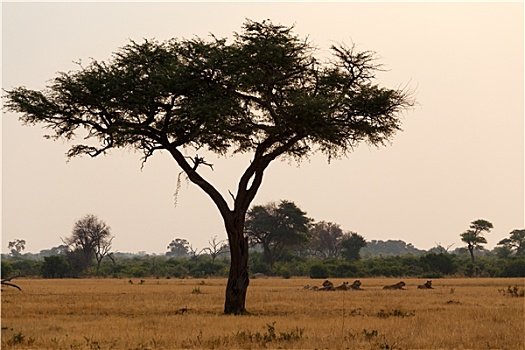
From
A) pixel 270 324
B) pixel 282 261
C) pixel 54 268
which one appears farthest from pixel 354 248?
pixel 270 324

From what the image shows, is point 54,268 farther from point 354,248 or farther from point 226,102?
point 226,102

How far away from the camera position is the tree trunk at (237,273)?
86.1 feet

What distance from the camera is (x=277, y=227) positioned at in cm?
9519

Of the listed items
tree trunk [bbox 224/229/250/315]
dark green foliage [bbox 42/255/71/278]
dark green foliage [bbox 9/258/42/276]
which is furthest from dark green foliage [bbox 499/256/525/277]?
tree trunk [bbox 224/229/250/315]

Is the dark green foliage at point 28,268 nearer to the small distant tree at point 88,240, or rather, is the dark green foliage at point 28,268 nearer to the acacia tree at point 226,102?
the small distant tree at point 88,240

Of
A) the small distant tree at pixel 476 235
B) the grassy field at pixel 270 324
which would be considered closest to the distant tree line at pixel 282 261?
the small distant tree at pixel 476 235

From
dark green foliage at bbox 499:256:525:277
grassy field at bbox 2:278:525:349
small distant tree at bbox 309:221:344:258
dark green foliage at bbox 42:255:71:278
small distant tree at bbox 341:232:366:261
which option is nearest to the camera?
grassy field at bbox 2:278:525:349

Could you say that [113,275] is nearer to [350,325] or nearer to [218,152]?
[218,152]

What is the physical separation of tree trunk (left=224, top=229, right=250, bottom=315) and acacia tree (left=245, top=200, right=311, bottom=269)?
222ft

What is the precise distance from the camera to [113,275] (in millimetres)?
85000

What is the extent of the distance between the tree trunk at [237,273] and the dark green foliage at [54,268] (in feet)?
194

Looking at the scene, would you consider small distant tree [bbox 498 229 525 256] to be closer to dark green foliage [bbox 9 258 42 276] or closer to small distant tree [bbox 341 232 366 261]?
small distant tree [bbox 341 232 366 261]

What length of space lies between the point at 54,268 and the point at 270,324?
65.0 metres

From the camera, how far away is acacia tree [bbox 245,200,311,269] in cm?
9488
